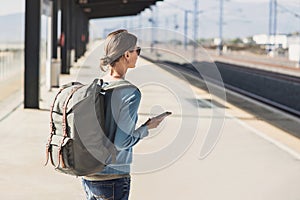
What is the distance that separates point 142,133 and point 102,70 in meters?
0.45

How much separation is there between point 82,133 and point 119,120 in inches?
7.8

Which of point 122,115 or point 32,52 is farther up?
point 32,52

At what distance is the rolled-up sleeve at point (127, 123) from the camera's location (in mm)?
3391

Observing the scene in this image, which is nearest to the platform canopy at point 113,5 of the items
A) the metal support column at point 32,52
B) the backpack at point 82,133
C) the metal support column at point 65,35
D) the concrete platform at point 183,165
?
the metal support column at point 65,35

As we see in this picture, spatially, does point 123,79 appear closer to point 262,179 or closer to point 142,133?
point 142,133

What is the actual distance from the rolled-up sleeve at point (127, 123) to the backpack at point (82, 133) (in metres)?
0.06

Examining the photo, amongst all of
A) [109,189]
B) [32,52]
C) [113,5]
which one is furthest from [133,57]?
[113,5]

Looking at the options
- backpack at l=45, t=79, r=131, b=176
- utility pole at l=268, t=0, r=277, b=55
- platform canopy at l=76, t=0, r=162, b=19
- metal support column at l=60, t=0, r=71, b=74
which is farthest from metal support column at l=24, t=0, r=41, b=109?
utility pole at l=268, t=0, r=277, b=55

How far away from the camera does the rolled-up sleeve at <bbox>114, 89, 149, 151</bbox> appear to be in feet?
11.1

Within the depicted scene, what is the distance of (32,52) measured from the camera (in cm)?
1570

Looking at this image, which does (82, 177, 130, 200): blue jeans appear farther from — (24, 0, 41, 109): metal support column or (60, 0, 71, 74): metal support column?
(60, 0, 71, 74): metal support column

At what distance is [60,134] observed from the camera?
3426mm

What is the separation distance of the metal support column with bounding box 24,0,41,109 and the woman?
39.6ft

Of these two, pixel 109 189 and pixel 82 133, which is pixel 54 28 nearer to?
pixel 109 189
